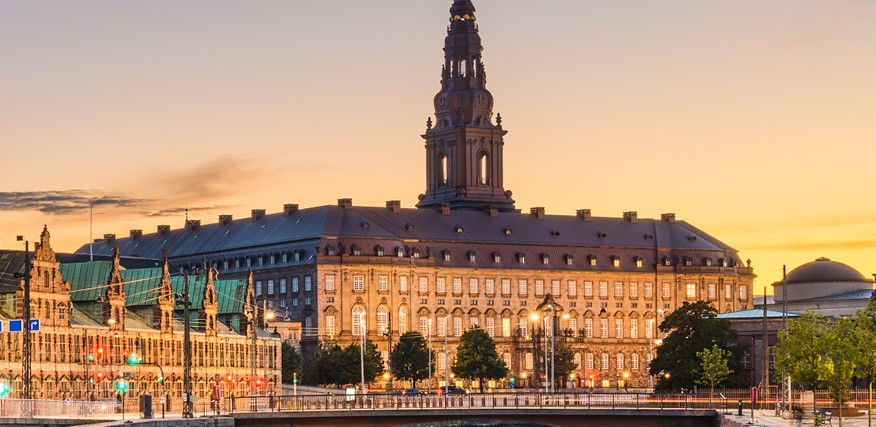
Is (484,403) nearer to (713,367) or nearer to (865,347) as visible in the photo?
(865,347)

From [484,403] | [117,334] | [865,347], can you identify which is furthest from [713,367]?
[865,347]

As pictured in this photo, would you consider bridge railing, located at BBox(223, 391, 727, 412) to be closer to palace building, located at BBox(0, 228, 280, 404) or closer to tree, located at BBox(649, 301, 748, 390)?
palace building, located at BBox(0, 228, 280, 404)

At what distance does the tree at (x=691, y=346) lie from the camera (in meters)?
180

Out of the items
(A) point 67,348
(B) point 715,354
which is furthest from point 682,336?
(A) point 67,348

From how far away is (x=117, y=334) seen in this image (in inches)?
6422

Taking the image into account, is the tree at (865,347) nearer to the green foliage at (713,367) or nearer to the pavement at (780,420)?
the pavement at (780,420)

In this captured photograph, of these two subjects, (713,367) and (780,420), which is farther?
(713,367)

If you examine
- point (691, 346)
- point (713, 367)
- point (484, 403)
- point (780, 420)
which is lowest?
point (780, 420)

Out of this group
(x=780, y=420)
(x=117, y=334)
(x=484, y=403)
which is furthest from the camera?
(x=117, y=334)

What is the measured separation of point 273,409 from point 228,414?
3.22 meters

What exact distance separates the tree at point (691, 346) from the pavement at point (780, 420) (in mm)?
48759

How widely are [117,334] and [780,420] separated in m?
61.5

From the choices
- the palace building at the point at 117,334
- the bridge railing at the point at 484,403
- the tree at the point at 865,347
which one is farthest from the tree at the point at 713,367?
the tree at the point at 865,347

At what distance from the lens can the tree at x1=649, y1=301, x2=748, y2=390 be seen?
180375mm
